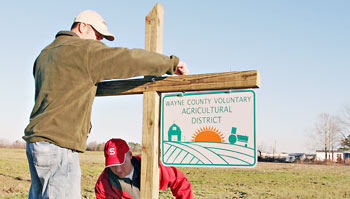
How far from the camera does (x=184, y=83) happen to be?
2395mm

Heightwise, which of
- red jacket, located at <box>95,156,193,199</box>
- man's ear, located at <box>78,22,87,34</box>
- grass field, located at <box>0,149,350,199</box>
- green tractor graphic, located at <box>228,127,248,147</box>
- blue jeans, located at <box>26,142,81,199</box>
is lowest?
grass field, located at <box>0,149,350,199</box>

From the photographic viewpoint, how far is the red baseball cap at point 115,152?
9.71 feet

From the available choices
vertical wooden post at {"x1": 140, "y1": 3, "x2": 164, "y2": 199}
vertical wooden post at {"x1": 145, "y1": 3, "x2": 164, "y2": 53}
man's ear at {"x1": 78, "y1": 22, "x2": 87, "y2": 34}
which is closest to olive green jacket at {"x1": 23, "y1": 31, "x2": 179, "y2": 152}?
man's ear at {"x1": 78, "y1": 22, "x2": 87, "y2": 34}

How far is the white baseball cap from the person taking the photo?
2.21m

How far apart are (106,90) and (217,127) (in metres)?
0.90

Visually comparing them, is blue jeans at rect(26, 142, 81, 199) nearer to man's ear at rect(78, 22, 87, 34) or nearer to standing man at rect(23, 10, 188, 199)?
standing man at rect(23, 10, 188, 199)

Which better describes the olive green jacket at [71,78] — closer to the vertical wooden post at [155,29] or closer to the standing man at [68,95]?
the standing man at [68,95]

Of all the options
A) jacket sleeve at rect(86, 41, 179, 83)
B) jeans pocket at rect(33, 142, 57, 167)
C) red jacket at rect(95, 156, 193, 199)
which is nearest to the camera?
jeans pocket at rect(33, 142, 57, 167)

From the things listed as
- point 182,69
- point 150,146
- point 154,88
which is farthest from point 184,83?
point 150,146

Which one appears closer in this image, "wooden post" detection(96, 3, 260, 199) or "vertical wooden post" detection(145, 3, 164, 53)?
"wooden post" detection(96, 3, 260, 199)

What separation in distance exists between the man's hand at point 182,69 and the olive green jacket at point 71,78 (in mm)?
224

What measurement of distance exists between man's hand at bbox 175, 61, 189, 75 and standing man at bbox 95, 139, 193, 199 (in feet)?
3.01

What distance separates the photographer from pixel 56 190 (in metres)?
1.89

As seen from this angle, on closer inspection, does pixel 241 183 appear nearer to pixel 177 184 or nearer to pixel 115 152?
pixel 177 184
